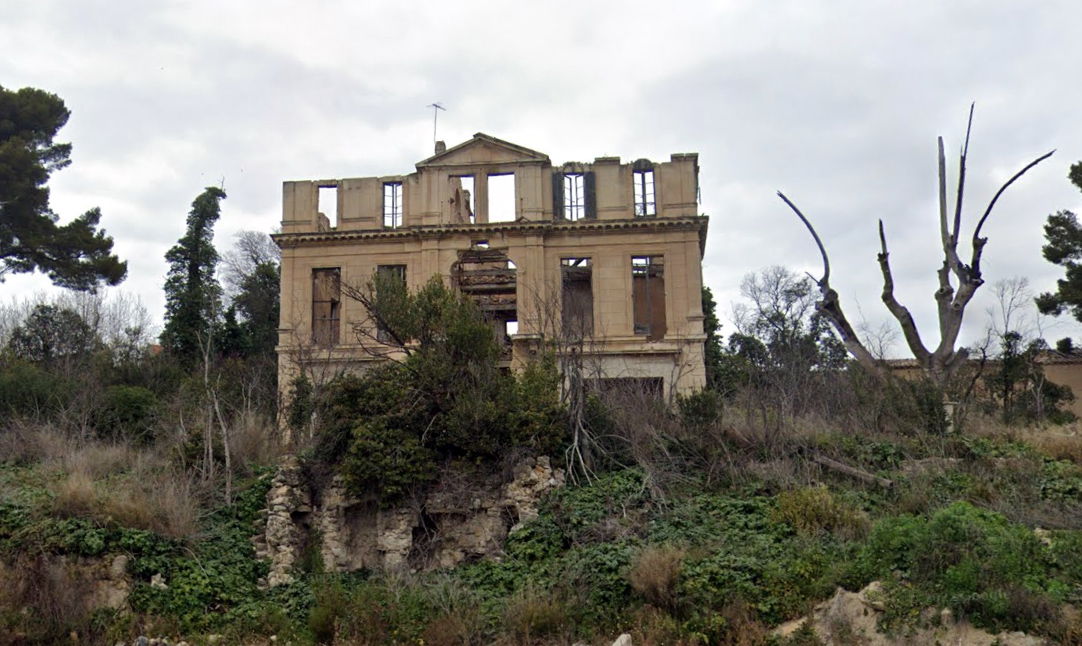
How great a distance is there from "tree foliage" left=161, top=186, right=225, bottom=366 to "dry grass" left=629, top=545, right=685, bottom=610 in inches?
900

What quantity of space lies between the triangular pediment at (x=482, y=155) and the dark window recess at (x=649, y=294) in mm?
5005

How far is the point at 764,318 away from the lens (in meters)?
41.5

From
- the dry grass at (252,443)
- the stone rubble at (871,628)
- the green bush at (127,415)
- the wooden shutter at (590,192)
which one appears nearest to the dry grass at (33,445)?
the green bush at (127,415)

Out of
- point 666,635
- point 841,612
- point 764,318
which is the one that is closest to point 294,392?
point 666,635

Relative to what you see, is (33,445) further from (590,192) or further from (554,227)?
(590,192)

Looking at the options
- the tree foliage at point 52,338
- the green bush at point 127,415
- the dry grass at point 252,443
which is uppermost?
the tree foliage at point 52,338

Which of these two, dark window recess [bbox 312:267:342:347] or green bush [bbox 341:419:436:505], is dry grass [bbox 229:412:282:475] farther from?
dark window recess [bbox 312:267:342:347]

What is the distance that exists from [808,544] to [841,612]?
1.80m

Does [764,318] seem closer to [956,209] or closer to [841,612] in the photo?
[956,209]

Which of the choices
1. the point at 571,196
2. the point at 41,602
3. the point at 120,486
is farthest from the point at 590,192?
the point at 41,602

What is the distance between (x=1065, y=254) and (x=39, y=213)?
120 ft

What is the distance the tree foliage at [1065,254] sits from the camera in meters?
31.9

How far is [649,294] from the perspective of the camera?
99.3 feet

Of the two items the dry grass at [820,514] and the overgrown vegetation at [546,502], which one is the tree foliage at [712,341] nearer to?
the overgrown vegetation at [546,502]
